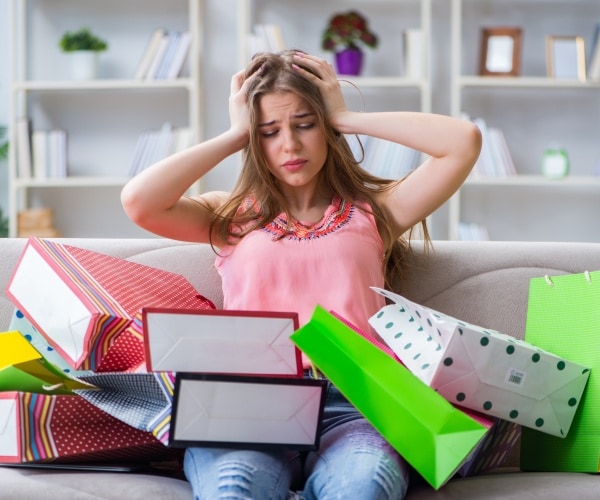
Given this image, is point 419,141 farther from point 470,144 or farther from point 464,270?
point 464,270

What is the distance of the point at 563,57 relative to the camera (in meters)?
4.19

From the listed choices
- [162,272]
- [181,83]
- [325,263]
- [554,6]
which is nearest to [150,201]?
[162,272]

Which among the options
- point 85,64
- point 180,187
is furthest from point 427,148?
point 85,64

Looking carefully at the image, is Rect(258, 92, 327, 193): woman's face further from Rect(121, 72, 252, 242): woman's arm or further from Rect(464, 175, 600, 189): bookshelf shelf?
Rect(464, 175, 600, 189): bookshelf shelf

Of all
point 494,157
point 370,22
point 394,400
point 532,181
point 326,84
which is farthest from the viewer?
point 370,22

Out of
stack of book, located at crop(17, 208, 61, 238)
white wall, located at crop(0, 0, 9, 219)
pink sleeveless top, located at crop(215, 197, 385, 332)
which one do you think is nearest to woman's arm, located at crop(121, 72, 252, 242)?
pink sleeveless top, located at crop(215, 197, 385, 332)

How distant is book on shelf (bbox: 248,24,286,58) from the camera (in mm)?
4090

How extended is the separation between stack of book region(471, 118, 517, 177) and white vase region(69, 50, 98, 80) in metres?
1.72

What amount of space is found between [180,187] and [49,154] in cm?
268

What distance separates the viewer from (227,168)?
4.31 m

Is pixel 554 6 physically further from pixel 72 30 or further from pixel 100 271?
pixel 100 271

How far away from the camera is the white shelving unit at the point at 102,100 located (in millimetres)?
4320

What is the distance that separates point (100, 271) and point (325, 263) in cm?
38

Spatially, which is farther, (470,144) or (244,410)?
(470,144)
